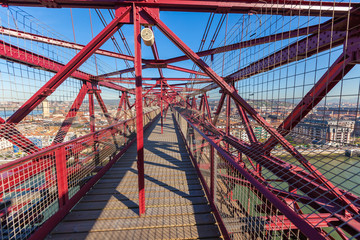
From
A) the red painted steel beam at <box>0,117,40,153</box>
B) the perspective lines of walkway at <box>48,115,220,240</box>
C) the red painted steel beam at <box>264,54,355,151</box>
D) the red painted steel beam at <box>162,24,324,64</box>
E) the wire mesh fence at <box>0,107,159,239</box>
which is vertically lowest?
the perspective lines of walkway at <box>48,115,220,240</box>

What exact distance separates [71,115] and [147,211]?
5.05m

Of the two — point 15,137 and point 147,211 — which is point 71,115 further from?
point 147,211

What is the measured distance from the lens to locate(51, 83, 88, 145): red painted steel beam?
5.02m

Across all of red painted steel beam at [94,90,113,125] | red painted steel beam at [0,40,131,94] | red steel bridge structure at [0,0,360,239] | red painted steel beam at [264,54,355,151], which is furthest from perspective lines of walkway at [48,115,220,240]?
red painted steel beam at [94,90,113,125]

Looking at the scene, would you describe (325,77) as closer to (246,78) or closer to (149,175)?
(246,78)

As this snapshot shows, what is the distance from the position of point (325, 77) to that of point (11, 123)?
235 inches

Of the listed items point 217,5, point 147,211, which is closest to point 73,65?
point 217,5

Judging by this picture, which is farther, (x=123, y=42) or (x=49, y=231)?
(x=123, y=42)

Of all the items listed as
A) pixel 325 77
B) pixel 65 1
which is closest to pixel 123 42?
pixel 65 1

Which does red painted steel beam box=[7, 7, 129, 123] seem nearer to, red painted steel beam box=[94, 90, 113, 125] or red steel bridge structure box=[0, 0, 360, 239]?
red steel bridge structure box=[0, 0, 360, 239]

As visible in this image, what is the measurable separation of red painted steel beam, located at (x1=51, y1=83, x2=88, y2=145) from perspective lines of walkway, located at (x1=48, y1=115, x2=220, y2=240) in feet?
7.87

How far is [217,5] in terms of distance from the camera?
9.14 ft

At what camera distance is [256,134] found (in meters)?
4.95

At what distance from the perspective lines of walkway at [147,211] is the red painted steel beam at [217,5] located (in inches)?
143
